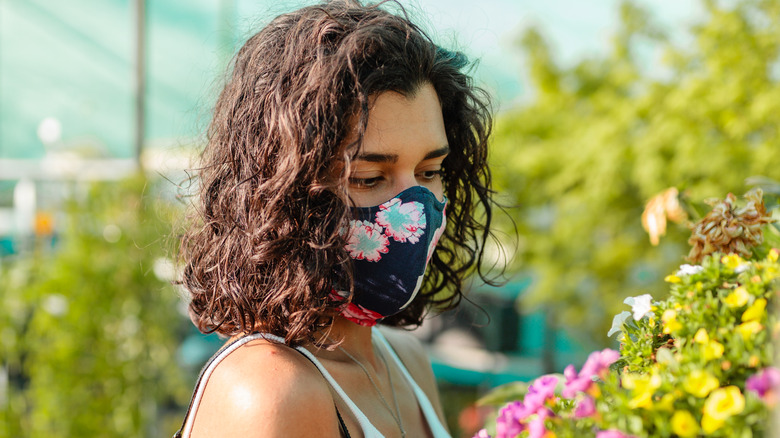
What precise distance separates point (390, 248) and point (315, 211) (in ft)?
0.65

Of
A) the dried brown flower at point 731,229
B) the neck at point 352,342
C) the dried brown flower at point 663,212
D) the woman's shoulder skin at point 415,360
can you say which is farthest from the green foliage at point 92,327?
the dried brown flower at point 731,229

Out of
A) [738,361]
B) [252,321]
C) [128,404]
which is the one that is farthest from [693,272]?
[128,404]

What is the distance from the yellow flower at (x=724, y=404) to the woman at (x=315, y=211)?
2.41 feet

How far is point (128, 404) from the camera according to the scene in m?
4.29

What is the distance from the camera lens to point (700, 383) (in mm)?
829

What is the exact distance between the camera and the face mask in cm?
152

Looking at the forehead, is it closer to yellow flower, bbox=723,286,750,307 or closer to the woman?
the woman

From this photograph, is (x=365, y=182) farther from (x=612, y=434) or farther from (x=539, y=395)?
(x=612, y=434)

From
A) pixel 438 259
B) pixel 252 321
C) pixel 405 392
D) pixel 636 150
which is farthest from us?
pixel 636 150

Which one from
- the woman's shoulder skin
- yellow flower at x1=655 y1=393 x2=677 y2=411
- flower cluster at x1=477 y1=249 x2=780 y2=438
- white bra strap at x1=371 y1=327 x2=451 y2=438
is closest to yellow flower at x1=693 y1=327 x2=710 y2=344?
flower cluster at x1=477 y1=249 x2=780 y2=438

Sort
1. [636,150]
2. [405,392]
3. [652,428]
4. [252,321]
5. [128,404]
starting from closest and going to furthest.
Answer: [652,428] → [252,321] → [405,392] → [636,150] → [128,404]

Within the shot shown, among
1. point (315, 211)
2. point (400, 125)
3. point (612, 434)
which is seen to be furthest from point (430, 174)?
point (612, 434)

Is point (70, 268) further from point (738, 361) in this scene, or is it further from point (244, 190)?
point (738, 361)

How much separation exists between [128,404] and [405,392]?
9.92 ft
